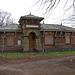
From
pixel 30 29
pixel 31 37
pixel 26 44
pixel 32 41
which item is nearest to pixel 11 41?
pixel 26 44

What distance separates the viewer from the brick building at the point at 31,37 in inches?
739

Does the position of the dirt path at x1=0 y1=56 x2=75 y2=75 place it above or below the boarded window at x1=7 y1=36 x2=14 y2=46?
below

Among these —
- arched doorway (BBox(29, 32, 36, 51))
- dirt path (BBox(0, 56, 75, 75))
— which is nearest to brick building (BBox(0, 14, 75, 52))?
arched doorway (BBox(29, 32, 36, 51))

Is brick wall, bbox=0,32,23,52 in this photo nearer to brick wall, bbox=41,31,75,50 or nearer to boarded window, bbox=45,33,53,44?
brick wall, bbox=41,31,75,50

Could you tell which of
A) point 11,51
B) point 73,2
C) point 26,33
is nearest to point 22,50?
point 11,51

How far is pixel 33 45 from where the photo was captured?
808 inches

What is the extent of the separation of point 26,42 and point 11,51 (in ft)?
9.72

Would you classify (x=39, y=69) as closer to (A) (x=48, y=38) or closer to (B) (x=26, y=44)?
(B) (x=26, y=44)

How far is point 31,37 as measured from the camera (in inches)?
810

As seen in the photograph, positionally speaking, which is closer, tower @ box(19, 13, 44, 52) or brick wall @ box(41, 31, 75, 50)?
tower @ box(19, 13, 44, 52)

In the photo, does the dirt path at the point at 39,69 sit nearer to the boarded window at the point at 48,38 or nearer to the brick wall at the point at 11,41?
the brick wall at the point at 11,41

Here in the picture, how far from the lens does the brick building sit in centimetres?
1878

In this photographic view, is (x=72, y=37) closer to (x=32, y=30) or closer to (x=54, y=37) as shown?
(x=54, y=37)

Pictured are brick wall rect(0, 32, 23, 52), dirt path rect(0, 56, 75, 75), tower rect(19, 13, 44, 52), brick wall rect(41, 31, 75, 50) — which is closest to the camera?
dirt path rect(0, 56, 75, 75)
